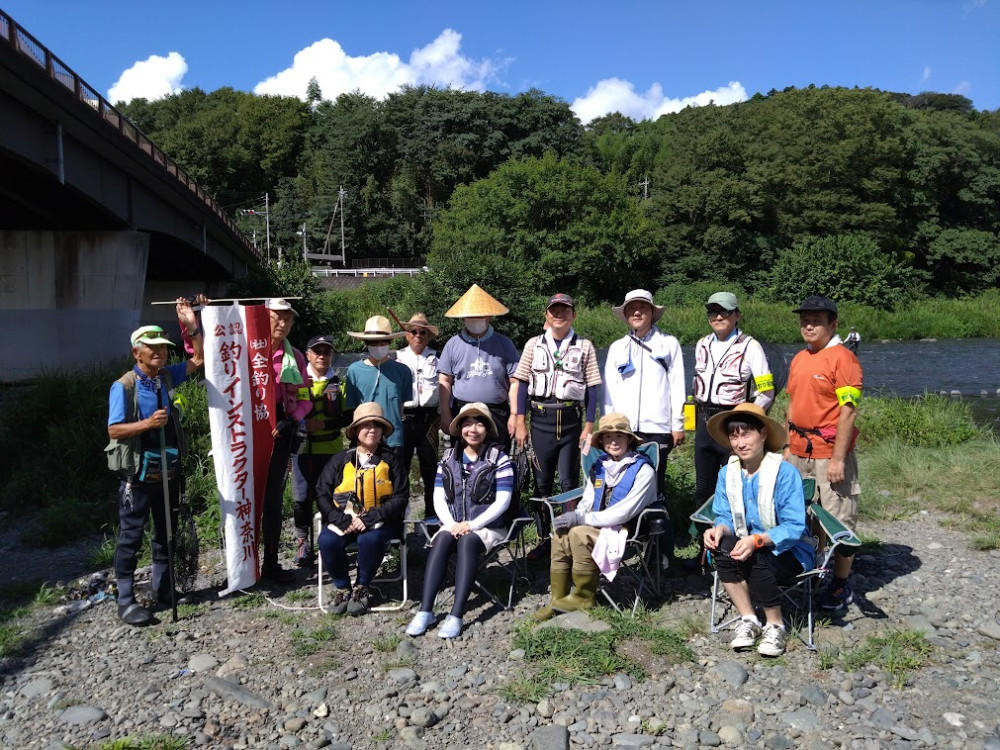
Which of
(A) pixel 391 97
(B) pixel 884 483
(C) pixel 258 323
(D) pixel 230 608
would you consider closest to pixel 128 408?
(C) pixel 258 323

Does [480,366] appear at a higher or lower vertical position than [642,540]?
higher

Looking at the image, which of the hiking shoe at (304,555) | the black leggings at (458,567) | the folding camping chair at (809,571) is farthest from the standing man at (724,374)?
the hiking shoe at (304,555)

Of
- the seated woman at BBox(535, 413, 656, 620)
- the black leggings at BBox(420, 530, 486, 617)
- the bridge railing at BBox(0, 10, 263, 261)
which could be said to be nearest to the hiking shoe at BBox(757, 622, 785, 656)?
the seated woman at BBox(535, 413, 656, 620)

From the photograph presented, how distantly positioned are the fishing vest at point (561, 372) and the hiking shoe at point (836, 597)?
201cm

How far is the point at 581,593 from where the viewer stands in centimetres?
474

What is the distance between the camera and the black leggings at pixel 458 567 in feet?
15.3

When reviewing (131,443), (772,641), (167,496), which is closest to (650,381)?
(772,641)

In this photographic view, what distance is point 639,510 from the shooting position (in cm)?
474

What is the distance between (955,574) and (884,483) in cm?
279

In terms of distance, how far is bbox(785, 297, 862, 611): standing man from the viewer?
466cm

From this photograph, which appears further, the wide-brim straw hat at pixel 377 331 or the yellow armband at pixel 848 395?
the wide-brim straw hat at pixel 377 331

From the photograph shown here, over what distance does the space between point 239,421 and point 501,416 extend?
1863mm

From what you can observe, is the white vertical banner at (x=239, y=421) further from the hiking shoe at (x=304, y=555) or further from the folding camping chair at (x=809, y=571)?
the folding camping chair at (x=809, y=571)

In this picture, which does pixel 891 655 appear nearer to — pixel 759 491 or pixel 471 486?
pixel 759 491
